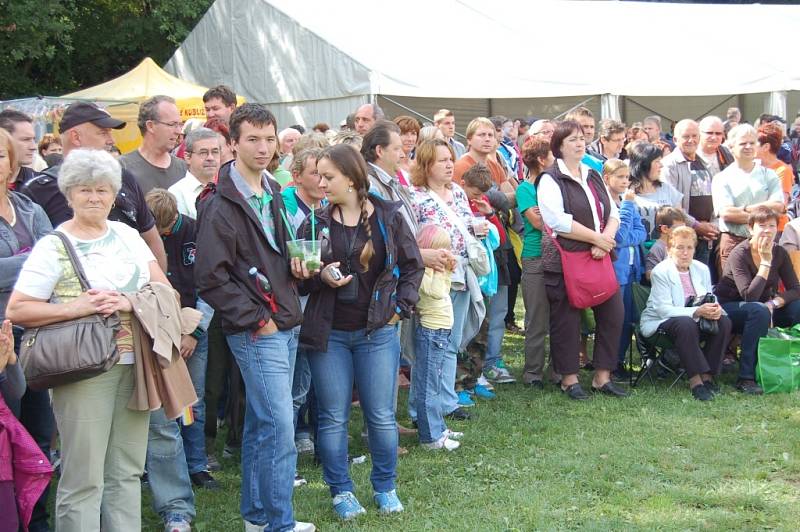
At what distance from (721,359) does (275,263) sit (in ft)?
14.3

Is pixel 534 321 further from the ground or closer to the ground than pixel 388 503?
further from the ground

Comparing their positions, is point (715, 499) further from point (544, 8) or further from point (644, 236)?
point (544, 8)

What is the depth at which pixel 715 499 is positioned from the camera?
189 inches

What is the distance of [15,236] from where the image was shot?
161 inches

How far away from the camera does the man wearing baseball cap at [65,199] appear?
14.6ft

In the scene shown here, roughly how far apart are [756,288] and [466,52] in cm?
873

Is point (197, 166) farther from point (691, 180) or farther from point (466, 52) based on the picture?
point (466, 52)

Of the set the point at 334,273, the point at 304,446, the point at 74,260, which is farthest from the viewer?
the point at 304,446

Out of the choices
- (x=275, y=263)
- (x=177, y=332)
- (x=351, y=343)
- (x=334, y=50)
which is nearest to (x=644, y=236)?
(x=351, y=343)

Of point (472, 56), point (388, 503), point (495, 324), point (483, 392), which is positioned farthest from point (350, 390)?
point (472, 56)

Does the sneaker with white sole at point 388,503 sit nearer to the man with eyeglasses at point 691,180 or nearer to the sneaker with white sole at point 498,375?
the sneaker with white sole at point 498,375

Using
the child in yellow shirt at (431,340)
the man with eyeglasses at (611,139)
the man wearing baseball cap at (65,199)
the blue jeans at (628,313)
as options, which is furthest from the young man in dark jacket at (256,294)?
the man with eyeglasses at (611,139)

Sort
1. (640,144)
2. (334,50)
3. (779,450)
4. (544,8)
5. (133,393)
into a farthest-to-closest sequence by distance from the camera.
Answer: (544,8) → (334,50) → (640,144) → (779,450) → (133,393)

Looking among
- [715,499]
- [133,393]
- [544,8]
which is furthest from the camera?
[544,8]
